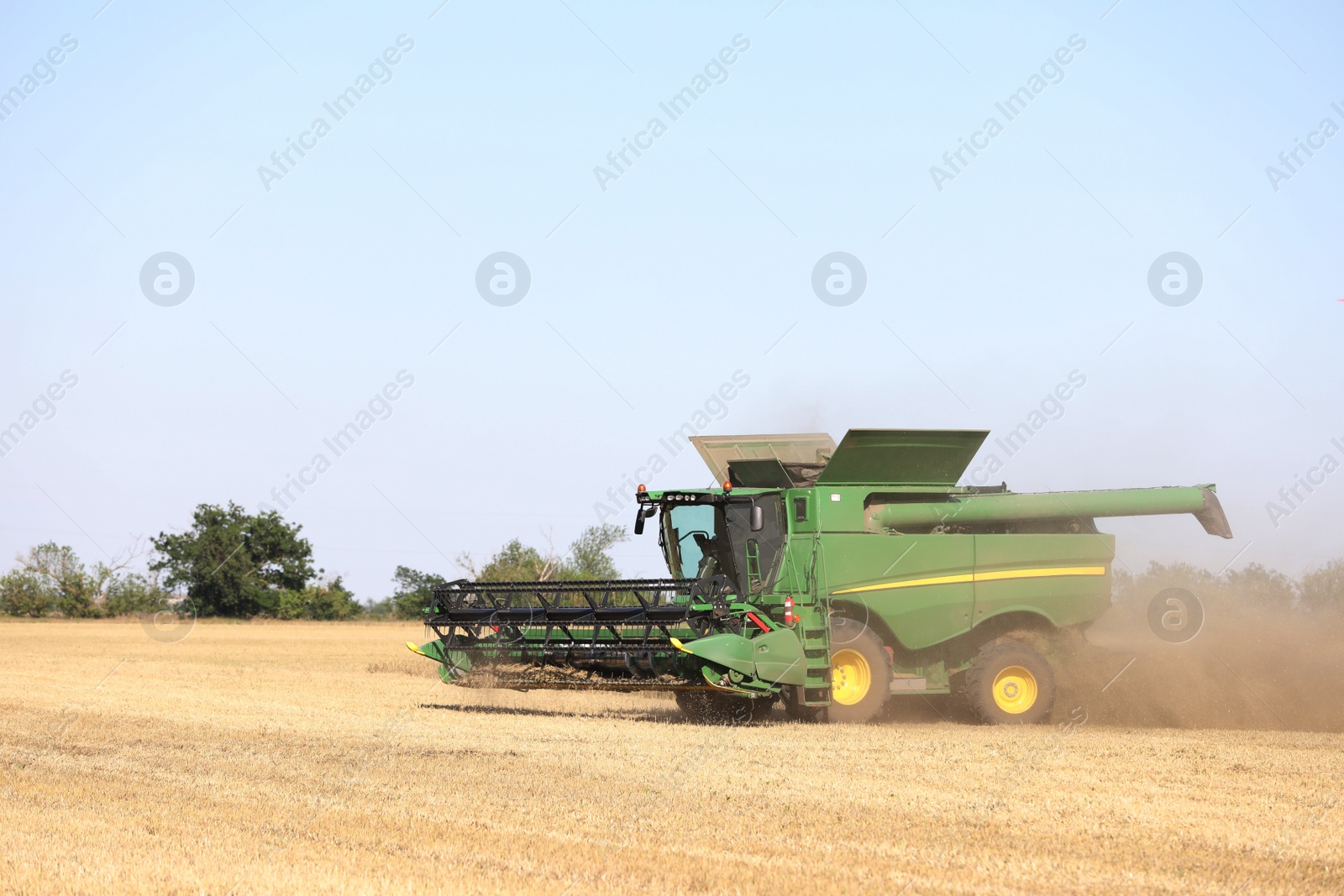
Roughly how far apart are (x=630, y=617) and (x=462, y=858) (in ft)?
21.1

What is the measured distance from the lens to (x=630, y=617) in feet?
39.8

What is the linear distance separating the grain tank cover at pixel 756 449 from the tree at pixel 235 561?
159 feet

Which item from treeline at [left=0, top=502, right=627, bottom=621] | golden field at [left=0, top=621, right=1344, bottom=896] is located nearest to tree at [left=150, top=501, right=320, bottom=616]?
treeline at [left=0, top=502, right=627, bottom=621]

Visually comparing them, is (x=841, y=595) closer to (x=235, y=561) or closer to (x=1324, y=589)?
(x=1324, y=589)

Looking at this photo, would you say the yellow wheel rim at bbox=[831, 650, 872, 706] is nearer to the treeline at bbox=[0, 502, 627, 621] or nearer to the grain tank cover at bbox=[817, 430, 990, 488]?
the grain tank cover at bbox=[817, 430, 990, 488]

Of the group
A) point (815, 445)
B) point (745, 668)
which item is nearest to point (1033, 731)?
point (745, 668)

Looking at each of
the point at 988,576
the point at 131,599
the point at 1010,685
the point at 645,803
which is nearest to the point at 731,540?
the point at 988,576

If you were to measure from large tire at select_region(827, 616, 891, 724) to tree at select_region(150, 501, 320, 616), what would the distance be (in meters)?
49.8

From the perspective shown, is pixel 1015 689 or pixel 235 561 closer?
pixel 1015 689

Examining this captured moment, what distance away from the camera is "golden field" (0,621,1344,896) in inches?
214

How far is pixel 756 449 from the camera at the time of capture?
1380cm

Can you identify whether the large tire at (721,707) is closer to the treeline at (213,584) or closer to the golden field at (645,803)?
the golden field at (645,803)

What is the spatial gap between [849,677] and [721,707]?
1603 millimetres

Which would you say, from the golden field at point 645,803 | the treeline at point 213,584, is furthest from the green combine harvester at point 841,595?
the treeline at point 213,584
